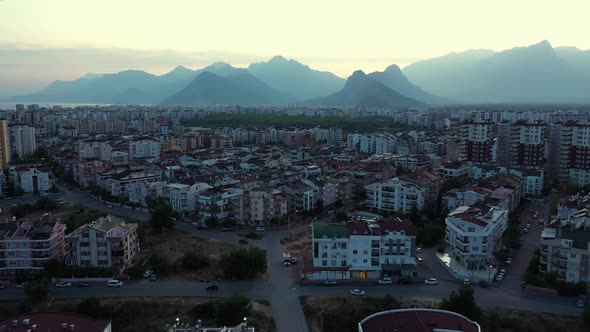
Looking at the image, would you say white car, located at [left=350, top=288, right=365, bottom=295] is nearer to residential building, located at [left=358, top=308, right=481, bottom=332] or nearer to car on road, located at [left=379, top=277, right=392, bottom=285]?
car on road, located at [left=379, top=277, right=392, bottom=285]

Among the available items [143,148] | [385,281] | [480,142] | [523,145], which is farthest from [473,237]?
[143,148]

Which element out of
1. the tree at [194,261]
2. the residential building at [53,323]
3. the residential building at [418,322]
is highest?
the residential building at [53,323]

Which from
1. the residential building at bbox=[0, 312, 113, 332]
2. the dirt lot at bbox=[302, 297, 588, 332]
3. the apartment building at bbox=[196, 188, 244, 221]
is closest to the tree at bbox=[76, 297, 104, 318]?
the residential building at bbox=[0, 312, 113, 332]

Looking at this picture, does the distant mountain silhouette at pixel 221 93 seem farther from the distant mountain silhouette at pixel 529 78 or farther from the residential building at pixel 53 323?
the residential building at pixel 53 323

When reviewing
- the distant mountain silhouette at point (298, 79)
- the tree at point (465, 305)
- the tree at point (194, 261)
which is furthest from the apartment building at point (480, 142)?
the distant mountain silhouette at point (298, 79)

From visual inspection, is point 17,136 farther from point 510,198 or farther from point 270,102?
point 270,102
